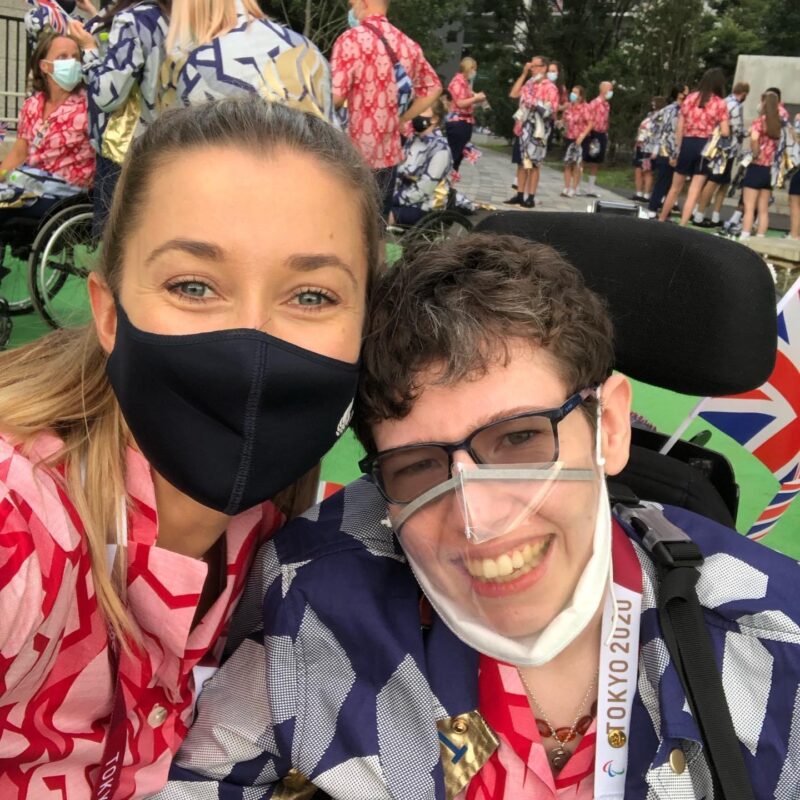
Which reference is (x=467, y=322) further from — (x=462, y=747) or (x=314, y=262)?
(x=462, y=747)

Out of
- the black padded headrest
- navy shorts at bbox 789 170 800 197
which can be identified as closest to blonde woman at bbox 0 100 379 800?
the black padded headrest

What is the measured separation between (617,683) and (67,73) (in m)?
5.03

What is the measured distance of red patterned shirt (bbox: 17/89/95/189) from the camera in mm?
5023

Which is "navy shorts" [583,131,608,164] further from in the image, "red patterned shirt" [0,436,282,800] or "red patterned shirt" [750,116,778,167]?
"red patterned shirt" [0,436,282,800]

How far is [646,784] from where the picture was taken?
4.58ft

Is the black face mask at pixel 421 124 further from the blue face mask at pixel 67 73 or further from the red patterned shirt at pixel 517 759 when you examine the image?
the red patterned shirt at pixel 517 759

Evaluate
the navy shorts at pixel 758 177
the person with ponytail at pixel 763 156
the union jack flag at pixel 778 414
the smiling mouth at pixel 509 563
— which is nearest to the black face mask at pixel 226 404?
the smiling mouth at pixel 509 563

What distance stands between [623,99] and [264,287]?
32.3 m

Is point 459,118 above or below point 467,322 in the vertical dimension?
below

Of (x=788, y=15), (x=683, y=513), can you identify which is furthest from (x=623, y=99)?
(x=683, y=513)

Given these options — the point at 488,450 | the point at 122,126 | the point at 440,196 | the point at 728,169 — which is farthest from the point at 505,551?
the point at 728,169

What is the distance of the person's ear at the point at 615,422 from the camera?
5.16ft

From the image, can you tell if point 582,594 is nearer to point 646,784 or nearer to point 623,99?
point 646,784

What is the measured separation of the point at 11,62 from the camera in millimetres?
12203
